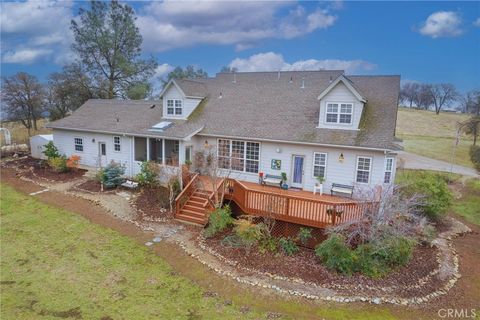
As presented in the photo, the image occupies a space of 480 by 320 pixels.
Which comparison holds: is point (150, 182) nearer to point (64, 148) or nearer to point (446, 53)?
point (64, 148)

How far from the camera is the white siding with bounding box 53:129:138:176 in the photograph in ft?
61.6

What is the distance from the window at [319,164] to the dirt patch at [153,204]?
7.36 metres

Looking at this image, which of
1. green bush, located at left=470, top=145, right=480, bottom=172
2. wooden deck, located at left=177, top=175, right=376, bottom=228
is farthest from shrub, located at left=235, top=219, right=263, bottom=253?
green bush, located at left=470, top=145, right=480, bottom=172

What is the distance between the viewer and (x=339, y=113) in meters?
14.7

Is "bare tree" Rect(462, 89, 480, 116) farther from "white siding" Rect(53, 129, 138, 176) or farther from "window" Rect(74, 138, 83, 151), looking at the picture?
"window" Rect(74, 138, 83, 151)

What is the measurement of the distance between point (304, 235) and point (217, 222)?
3475mm

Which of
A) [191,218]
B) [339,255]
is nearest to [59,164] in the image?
[191,218]

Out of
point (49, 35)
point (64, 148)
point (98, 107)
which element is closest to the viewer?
point (64, 148)

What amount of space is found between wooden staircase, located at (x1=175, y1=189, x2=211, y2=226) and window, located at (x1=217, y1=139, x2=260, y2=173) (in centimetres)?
308

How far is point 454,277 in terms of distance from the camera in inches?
392

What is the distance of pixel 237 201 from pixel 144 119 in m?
10.1

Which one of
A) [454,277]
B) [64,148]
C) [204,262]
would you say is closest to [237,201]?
[204,262]

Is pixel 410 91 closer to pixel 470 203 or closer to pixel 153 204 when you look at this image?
pixel 470 203

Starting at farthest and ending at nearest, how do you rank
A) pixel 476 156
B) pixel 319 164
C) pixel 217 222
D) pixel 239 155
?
pixel 476 156 < pixel 239 155 < pixel 319 164 < pixel 217 222
